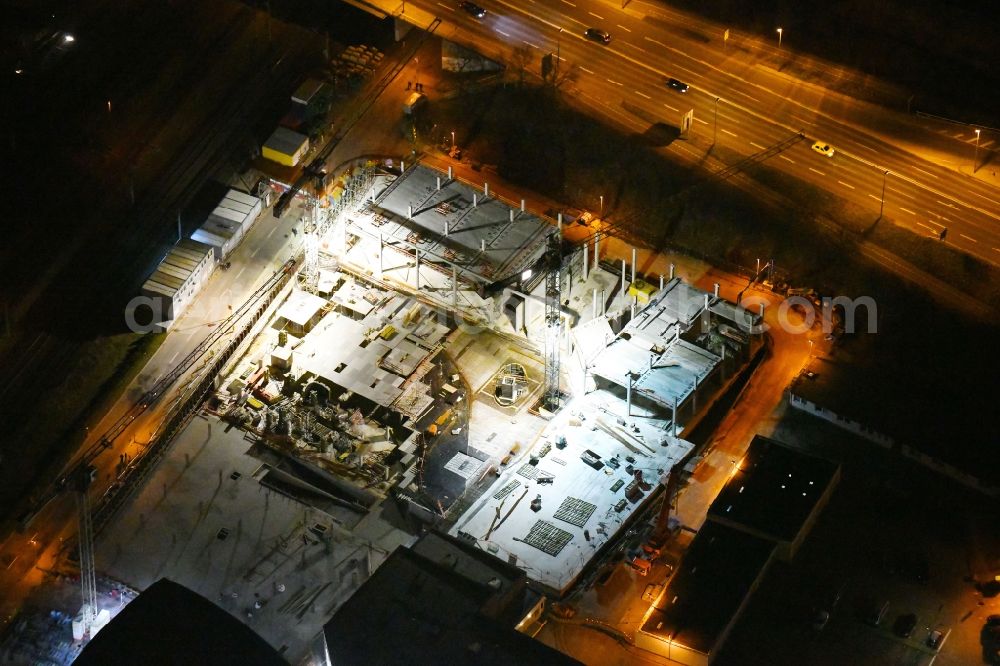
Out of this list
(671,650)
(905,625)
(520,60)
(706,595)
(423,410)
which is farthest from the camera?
(520,60)

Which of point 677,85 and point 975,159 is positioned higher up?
point 975,159

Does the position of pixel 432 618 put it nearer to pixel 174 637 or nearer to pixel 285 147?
pixel 174 637

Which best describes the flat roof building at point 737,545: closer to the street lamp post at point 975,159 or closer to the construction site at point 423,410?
the construction site at point 423,410

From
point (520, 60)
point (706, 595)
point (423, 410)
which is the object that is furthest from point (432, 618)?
point (520, 60)

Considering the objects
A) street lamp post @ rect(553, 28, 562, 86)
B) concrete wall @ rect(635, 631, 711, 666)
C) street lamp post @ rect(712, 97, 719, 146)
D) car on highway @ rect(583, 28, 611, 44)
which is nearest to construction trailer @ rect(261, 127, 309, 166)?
street lamp post @ rect(553, 28, 562, 86)

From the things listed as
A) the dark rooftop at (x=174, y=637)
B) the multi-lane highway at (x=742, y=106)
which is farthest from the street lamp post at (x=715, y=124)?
the dark rooftop at (x=174, y=637)

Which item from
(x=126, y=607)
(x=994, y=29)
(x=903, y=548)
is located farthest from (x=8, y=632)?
(x=994, y=29)
